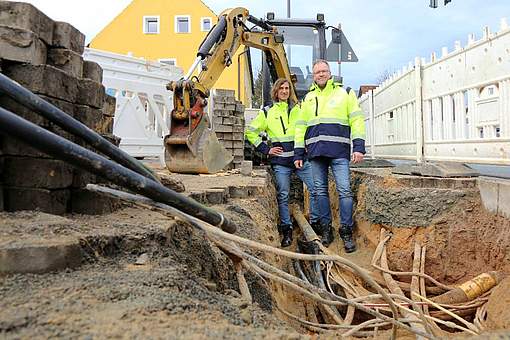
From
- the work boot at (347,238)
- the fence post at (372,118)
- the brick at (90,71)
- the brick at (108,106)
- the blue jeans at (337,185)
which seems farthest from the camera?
the fence post at (372,118)

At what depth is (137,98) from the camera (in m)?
8.85

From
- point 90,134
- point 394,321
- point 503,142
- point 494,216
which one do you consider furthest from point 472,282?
point 90,134

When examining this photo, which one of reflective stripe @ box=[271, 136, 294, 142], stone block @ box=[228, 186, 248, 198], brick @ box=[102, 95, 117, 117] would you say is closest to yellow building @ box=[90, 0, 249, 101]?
reflective stripe @ box=[271, 136, 294, 142]

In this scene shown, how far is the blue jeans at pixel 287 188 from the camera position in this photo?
579 cm

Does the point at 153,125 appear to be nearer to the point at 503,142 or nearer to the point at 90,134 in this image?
the point at 503,142

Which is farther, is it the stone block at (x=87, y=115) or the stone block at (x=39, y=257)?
the stone block at (x=87, y=115)

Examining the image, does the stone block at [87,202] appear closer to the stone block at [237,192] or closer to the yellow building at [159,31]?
the stone block at [237,192]

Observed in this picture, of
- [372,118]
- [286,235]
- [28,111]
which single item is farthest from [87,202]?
[372,118]

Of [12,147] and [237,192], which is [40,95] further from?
[237,192]

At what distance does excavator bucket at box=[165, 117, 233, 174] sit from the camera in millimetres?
6230

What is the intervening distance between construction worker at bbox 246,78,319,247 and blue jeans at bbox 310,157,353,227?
0.17 metres

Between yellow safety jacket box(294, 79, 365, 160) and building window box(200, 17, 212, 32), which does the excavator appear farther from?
building window box(200, 17, 212, 32)

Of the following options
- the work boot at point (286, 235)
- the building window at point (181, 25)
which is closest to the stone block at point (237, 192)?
the work boot at point (286, 235)

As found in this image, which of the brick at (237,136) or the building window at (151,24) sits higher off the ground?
the building window at (151,24)
